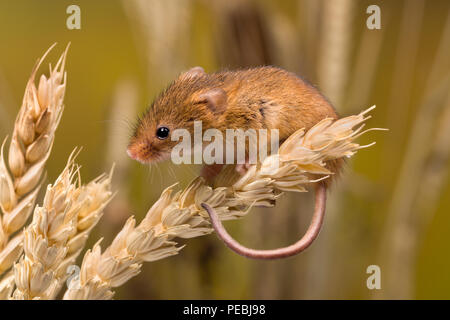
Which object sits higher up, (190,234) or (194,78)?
(194,78)

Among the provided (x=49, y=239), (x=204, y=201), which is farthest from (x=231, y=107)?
(x=49, y=239)

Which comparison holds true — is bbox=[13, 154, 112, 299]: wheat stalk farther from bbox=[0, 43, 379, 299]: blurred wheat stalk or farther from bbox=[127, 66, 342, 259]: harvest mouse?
bbox=[127, 66, 342, 259]: harvest mouse

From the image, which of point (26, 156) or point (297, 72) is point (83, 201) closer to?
point (26, 156)

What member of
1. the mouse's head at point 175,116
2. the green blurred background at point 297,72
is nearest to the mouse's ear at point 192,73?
the mouse's head at point 175,116

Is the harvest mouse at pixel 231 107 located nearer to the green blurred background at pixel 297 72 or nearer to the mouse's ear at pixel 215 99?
the mouse's ear at pixel 215 99

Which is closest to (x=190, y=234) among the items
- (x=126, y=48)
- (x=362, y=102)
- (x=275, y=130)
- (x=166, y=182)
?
(x=275, y=130)

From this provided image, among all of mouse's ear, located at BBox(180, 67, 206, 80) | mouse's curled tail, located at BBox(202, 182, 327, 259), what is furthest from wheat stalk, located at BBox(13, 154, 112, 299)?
mouse's ear, located at BBox(180, 67, 206, 80)
